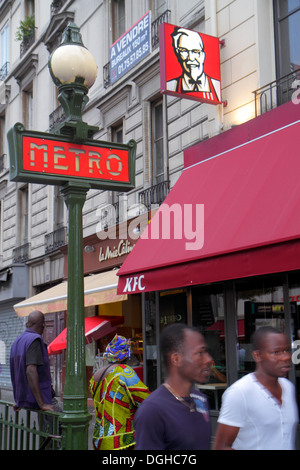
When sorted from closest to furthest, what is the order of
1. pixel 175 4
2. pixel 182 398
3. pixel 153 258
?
pixel 182 398, pixel 153 258, pixel 175 4

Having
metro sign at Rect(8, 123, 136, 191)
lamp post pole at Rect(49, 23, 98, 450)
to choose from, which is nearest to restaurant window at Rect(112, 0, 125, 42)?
lamp post pole at Rect(49, 23, 98, 450)

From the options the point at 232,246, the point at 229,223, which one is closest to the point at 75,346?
the point at 232,246

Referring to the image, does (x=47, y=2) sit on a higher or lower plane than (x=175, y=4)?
higher

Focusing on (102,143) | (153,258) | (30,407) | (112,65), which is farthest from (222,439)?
(112,65)

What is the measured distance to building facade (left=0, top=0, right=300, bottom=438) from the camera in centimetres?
977

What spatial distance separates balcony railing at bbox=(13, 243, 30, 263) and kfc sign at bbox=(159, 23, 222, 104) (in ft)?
36.6

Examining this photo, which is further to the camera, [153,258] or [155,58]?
[155,58]

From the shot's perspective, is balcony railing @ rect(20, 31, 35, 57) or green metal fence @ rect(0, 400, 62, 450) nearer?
green metal fence @ rect(0, 400, 62, 450)

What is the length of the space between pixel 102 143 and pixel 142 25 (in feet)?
22.7

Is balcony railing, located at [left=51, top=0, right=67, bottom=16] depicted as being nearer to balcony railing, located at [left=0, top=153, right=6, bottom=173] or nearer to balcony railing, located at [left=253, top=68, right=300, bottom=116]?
balcony railing, located at [left=0, top=153, right=6, bottom=173]

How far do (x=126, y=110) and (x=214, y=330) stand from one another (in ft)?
21.2

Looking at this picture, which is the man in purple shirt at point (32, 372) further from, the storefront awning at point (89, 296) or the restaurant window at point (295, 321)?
the storefront awning at point (89, 296)

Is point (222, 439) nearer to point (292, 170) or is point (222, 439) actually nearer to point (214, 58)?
point (292, 170)

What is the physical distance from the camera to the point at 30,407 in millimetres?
5965
